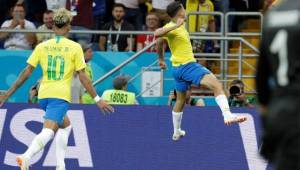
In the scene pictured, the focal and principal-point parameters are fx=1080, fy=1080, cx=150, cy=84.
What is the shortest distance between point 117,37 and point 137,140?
2.84 metres

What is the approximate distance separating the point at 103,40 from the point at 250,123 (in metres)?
3.73

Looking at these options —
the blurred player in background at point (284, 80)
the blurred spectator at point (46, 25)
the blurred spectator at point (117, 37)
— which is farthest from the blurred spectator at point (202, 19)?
the blurred player in background at point (284, 80)

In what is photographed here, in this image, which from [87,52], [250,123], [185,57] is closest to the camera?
[185,57]

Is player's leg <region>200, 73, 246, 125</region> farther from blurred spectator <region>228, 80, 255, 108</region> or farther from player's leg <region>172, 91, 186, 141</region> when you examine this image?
blurred spectator <region>228, 80, 255, 108</region>

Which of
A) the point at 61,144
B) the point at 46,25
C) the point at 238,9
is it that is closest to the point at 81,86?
the point at 46,25

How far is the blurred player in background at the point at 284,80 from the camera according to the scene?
5.89 m

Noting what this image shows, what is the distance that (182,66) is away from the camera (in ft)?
47.9

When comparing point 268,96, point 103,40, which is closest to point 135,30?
point 103,40

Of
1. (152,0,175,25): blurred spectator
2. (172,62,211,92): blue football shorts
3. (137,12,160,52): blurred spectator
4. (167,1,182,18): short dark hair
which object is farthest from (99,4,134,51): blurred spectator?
(167,1,182,18): short dark hair

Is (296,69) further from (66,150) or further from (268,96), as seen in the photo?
(66,150)

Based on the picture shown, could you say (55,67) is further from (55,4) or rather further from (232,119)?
(55,4)

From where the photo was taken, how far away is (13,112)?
15719mm

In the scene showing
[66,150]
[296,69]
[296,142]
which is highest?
[296,69]

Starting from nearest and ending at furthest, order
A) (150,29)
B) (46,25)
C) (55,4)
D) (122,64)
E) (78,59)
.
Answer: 1. (78,59)
2. (122,64)
3. (150,29)
4. (46,25)
5. (55,4)
